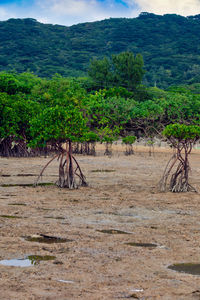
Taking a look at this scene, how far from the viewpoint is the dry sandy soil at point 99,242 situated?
20.5 ft

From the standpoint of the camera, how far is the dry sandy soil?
6.26m

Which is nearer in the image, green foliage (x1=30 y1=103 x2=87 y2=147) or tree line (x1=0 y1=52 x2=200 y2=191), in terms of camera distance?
green foliage (x1=30 y1=103 x2=87 y2=147)

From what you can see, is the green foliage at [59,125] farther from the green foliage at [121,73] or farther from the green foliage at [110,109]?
the green foliage at [121,73]

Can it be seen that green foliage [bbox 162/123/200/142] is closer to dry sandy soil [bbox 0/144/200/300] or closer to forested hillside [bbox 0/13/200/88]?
dry sandy soil [bbox 0/144/200/300]

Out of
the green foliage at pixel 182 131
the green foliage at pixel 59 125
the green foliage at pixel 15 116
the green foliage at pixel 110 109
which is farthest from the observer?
the green foliage at pixel 110 109

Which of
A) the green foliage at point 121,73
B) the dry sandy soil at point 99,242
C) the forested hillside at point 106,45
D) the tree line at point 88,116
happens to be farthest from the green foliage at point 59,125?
the forested hillside at point 106,45

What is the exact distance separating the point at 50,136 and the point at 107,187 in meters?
2.89

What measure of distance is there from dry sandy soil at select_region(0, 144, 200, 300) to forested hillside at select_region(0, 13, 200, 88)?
3451 inches

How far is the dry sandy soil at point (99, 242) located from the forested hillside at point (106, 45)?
8765cm

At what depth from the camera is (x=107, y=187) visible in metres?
17.8

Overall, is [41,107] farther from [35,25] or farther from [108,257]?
[35,25]

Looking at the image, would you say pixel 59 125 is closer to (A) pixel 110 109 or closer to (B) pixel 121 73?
(A) pixel 110 109

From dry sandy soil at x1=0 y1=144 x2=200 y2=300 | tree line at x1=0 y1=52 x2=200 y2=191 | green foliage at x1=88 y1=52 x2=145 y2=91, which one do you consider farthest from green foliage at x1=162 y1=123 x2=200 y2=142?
green foliage at x1=88 y1=52 x2=145 y2=91

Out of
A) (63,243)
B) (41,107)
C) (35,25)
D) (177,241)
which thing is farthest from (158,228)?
(35,25)
